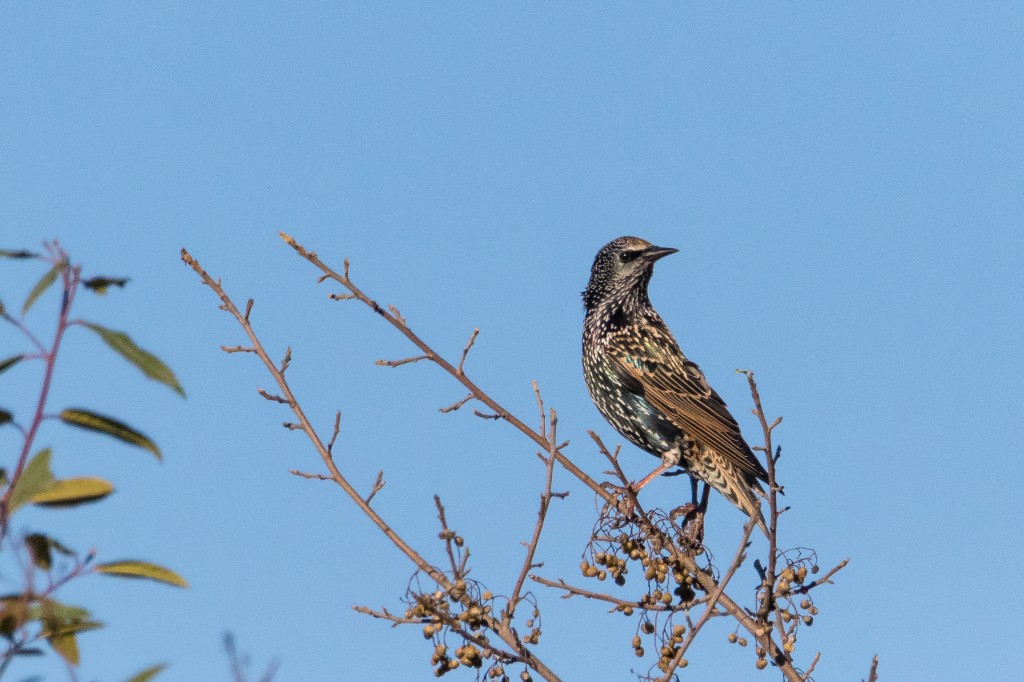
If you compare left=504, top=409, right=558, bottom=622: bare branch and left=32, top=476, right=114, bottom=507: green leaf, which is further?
left=504, top=409, right=558, bottom=622: bare branch

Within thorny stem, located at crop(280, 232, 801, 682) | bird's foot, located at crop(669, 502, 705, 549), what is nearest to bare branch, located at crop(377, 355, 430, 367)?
thorny stem, located at crop(280, 232, 801, 682)

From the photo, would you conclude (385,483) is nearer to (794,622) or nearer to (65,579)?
(794,622)

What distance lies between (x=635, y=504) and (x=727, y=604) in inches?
27.9

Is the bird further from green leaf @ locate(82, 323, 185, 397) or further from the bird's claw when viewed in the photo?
green leaf @ locate(82, 323, 185, 397)

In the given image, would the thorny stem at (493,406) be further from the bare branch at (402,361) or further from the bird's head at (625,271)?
the bird's head at (625,271)

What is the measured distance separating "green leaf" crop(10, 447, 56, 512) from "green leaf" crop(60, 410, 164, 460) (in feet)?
0.47

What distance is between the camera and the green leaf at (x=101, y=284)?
→ 1993 millimetres

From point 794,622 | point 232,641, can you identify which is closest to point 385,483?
point 794,622

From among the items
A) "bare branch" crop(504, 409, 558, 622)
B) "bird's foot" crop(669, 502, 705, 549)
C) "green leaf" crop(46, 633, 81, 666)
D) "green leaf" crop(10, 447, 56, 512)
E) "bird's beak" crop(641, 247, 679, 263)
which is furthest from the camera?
"bird's beak" crop(641, 247, 679, 263)

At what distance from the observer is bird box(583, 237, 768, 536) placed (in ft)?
24.5

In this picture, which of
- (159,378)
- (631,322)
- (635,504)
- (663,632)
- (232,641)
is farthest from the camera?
(631,322)

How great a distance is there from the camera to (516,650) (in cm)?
414

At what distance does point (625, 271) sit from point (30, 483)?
733 cm

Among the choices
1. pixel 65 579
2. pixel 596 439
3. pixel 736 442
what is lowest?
pixel 65 579
